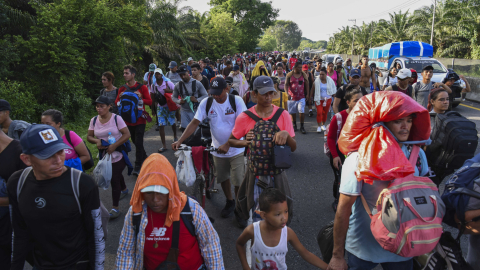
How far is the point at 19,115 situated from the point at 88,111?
132 inches

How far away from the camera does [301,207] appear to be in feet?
15.8

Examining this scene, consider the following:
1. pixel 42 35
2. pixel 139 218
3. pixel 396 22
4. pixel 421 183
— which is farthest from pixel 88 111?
pixel 396 22

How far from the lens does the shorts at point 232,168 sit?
442 cm

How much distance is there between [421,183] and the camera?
1.80 metres

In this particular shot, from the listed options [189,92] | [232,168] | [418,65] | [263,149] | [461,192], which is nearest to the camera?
[461,192]

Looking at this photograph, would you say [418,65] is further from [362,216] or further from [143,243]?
[143,243]

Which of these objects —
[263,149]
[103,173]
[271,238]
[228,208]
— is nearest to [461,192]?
[271,238]

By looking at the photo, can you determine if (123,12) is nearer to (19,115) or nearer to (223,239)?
(19,115)

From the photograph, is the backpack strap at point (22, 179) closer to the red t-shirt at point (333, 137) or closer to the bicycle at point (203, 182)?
the bicycle at point (203, 182)

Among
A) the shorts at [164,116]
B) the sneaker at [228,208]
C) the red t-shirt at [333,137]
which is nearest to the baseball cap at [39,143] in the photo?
the sneaker at [228,208]

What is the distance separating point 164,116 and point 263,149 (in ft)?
17.6

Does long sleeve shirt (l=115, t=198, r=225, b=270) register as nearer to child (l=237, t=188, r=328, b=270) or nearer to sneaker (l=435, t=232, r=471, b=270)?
child (l=237, t=188, r=328, b=270)

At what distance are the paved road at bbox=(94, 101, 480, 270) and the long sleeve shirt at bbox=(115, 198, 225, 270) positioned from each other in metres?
1.35

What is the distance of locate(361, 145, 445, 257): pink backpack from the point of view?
1709 millimetres
